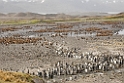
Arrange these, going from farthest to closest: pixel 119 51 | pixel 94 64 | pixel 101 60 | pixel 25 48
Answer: pixel 25 48
pixel 119 51
pixel 101 60
pixel 94 64

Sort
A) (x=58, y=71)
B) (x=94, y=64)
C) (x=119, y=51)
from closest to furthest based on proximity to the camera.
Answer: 1. (x=58, y=71)
2. (x=94, y=64)
3. (x=119, y=51)

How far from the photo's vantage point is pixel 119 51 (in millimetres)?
31953

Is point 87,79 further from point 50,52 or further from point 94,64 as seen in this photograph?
point 50,52

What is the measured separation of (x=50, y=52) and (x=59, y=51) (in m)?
1.17

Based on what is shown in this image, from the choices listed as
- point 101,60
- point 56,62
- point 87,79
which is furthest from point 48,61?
point 87,79

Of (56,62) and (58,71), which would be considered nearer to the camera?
(58,71)

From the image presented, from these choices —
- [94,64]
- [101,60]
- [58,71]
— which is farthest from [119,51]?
[58,71]

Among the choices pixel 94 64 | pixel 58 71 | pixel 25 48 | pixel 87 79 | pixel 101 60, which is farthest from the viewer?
pixel 25 48

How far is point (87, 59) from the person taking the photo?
28750 millimetres

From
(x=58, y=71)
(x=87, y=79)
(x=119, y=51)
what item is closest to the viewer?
(x=87, y=79)

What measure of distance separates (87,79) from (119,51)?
1065 cm

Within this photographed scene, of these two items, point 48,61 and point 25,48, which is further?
point 25,48

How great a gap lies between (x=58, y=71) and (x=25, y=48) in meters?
13.7

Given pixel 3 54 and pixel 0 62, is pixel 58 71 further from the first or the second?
pixel 3 54
